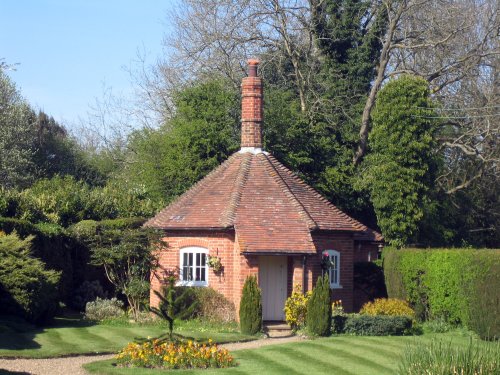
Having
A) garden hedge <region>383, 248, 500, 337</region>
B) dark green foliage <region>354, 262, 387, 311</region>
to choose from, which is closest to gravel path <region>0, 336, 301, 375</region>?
garden hedge <region>383, 248, 500, 337</region>

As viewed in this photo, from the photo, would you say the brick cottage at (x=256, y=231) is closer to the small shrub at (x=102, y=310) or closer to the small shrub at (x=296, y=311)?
the small shrub at (x=296, y=311)

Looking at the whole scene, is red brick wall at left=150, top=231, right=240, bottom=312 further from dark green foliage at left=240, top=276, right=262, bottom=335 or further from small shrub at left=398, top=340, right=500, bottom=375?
small shrub at left=398, top=340, right=500, bottom=375

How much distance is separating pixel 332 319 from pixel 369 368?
749 centimetres

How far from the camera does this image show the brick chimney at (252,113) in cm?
3094


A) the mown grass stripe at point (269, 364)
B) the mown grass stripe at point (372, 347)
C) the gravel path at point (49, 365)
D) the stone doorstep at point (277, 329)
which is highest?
the stone doorstep at point (277, 329)

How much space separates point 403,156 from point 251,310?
35.6 feet

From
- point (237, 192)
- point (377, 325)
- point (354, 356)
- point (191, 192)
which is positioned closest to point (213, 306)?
point (237, 192)

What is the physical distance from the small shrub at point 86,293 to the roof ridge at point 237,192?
618 cm

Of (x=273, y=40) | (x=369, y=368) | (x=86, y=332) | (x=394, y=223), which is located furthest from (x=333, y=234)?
(x=273, y=40)

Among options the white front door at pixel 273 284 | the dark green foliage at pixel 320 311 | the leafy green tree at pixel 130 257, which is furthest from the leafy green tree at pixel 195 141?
the dark green foliage at pixel 320 311

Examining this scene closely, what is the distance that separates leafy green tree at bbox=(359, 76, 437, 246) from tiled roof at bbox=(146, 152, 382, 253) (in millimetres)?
2563

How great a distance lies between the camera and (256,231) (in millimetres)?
27906

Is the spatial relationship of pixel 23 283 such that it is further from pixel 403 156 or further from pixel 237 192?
pixel 403 156

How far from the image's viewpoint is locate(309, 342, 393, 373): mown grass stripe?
1890cm
